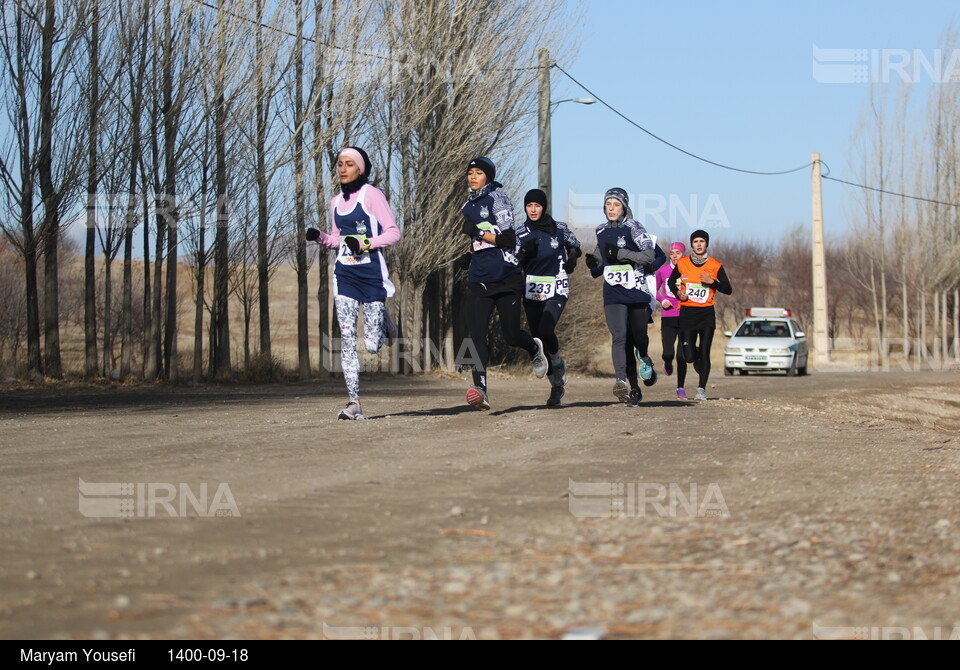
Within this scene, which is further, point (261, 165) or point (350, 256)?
point (261, 165)

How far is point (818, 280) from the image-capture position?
38.0m

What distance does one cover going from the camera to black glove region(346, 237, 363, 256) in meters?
9.83

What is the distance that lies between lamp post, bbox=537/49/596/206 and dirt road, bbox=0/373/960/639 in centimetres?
1824

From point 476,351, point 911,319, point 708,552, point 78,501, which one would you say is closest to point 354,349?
point 476,351

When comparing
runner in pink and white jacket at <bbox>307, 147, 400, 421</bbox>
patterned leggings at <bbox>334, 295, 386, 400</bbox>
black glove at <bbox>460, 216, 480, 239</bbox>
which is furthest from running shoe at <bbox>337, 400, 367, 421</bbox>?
black glove at <bbox>460, 216, 480, 239</bbox>

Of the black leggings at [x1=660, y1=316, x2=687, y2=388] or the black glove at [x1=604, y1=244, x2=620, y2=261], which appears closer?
the black glove at [x1=604, y1=244, x2=620, y2=261]

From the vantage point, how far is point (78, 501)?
220 inches

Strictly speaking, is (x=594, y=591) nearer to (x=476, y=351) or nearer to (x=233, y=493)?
(x=233, y=493)

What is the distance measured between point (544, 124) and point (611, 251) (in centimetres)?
1590

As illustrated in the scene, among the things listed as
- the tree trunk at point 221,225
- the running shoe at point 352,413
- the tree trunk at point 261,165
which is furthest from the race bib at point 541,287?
the tree trunk at point 261,165

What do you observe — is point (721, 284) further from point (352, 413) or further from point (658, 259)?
point (352, 413)

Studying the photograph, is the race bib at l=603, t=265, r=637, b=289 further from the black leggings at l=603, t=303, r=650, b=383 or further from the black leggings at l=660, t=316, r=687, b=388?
the black leggings at l=660, t=316, r=687, b=388

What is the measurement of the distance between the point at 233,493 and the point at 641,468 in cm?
236

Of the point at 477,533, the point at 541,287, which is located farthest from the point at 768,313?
the point at 477,533
